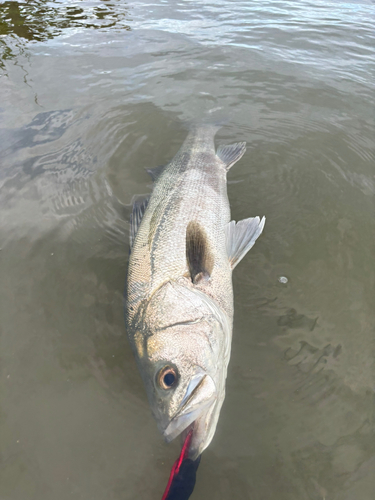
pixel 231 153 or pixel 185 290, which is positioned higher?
pixel 231 153

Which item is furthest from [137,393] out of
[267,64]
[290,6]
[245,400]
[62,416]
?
[290,6]

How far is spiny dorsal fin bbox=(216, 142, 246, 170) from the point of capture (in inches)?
171

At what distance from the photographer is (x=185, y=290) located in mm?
2635

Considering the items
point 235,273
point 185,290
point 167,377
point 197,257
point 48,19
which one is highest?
point 48,19

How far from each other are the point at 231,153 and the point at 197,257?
7.21ft

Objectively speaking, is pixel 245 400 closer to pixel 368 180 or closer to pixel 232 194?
pixel 232 194

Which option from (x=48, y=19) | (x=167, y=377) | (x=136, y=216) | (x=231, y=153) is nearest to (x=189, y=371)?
(x=167, y=377)

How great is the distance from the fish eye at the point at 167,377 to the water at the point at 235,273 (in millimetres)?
605

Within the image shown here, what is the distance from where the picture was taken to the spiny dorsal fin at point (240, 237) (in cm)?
318

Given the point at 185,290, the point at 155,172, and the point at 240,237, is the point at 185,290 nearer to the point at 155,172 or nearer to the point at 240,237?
the point at 240,237

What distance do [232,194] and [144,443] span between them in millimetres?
2981

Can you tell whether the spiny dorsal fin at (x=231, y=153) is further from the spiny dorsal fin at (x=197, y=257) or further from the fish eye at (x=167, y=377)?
the fish eye at (x=167, y=377)

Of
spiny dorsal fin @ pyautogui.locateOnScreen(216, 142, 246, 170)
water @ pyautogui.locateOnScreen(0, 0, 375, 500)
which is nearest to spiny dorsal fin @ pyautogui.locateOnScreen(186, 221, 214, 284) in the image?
water @ pyautogui.locateOnScreen(0, 0, 375, 500)

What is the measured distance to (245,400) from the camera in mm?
2539
